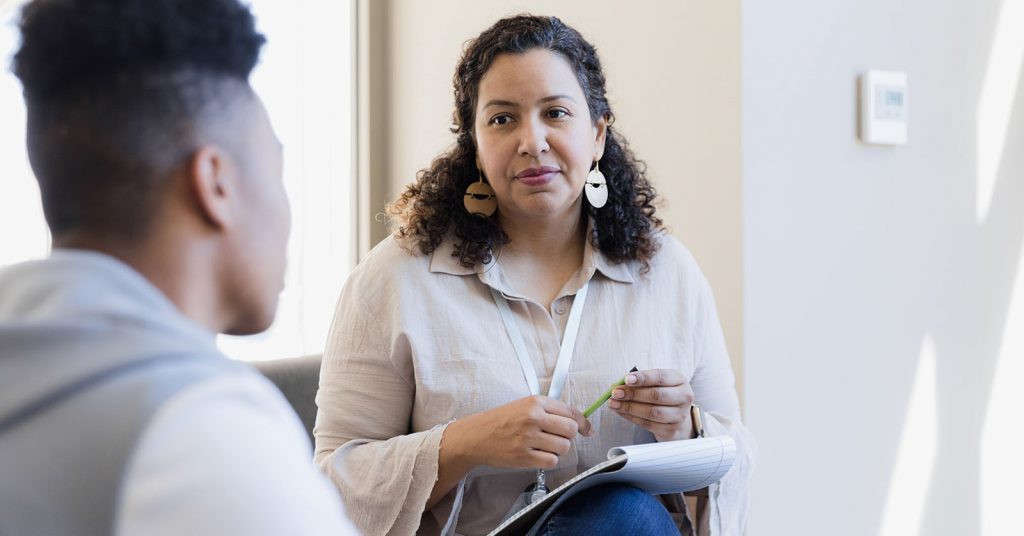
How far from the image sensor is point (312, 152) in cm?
325

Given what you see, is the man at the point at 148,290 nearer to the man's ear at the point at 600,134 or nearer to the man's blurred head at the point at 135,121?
the man's blurred head at the point at 135,121

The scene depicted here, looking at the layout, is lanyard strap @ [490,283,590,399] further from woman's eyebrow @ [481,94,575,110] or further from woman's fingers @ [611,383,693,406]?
woman's eyebrow @ [481,94,575,110]

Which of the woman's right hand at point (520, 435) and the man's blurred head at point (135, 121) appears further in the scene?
the woman's right hand at point (520, 435)

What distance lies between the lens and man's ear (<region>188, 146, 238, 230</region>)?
695 millimetres

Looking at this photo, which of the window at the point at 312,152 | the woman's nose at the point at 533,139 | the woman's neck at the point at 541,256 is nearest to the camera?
the woman's nose at the point at 533,139

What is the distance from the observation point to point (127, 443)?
1.78 feet

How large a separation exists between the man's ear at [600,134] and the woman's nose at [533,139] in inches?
7.4

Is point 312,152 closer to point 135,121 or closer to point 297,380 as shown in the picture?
point 297,380

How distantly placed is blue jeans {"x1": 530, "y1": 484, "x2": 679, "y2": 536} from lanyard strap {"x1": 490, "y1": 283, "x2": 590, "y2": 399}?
0.22 m

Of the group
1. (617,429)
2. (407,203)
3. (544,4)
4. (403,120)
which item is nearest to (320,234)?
(403,120)

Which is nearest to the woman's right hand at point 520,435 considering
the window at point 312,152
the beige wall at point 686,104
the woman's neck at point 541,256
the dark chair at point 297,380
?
the woman's neck at point 541,256

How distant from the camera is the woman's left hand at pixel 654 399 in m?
1.68

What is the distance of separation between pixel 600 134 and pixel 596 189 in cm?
12

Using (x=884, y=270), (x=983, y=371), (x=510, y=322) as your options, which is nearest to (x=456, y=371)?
(x=510, y=322)
